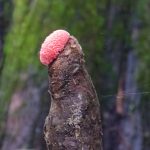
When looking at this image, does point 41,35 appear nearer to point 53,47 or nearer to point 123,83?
point 123,83

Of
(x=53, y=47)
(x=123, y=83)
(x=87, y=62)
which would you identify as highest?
(x=53, y=47)

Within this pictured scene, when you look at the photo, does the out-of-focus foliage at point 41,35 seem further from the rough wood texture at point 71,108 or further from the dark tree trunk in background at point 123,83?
the rough wood texture at point 71,108

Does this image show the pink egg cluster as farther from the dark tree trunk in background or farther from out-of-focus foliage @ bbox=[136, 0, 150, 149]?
the dark tree trunk in background

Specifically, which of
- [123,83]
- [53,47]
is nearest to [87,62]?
[123,83]

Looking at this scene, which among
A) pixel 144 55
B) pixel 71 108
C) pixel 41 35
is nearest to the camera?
pixel 71 108

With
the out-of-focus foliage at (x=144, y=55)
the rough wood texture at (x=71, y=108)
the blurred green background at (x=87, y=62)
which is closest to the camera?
the rough wood texture at (x=71, y=108)

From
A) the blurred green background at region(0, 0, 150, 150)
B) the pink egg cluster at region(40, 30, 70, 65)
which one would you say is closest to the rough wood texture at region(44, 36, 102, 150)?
the pink egg cluster at region(40, 30, 70, 65)

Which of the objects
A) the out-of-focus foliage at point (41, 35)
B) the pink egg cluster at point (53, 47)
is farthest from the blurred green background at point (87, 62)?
the pink egg cluster at point (53, 47)
